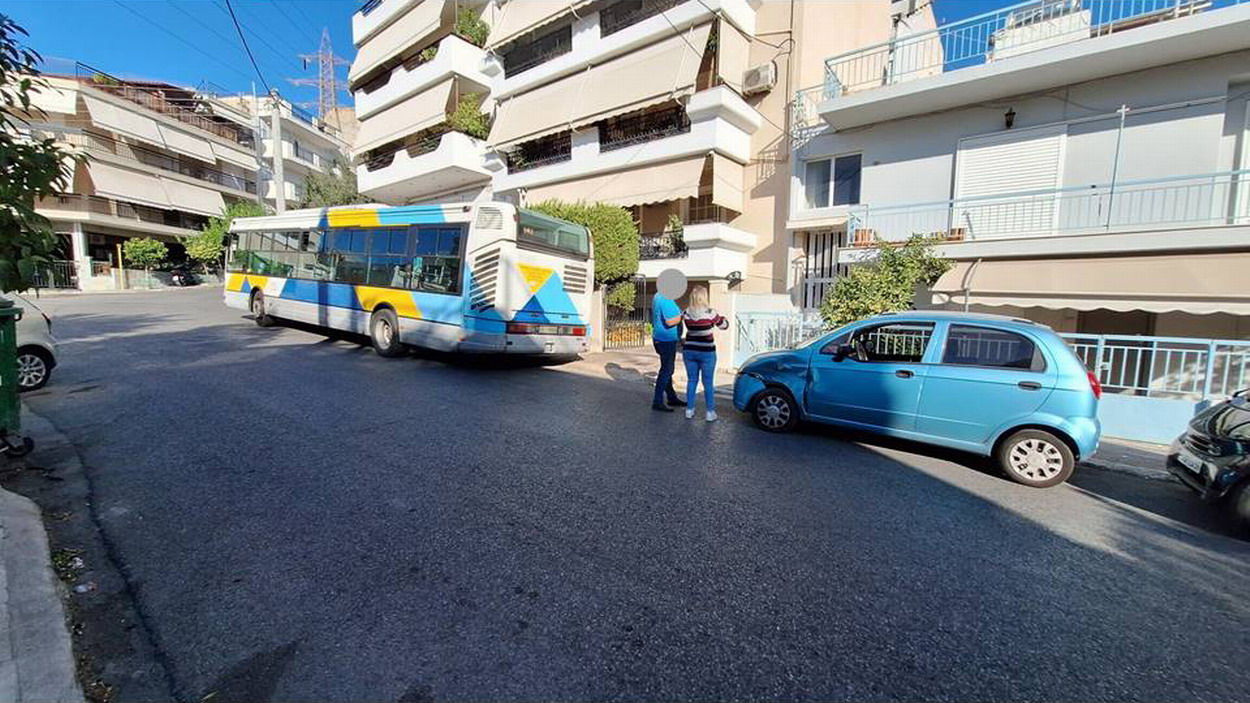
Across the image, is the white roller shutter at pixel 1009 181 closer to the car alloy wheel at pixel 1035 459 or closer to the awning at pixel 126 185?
the car alloy wheel at pixel 1035 459

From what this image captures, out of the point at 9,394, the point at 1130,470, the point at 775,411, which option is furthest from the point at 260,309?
the point at 1130,470

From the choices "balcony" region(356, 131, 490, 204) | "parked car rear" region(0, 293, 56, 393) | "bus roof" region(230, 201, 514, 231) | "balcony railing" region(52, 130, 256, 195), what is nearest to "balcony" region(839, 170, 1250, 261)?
"bus roof" region(230, 201, 514, 231)

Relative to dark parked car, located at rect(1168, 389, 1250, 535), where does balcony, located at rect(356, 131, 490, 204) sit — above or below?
above

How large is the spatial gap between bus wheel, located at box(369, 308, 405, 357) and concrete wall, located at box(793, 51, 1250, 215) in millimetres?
11364

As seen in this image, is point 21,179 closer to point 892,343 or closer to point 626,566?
point 626,566

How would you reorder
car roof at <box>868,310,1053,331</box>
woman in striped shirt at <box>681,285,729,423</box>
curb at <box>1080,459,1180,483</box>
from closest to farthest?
car roof at <box>868,310,1053,331</box> < curb at <box>1080,459,1180,483</box> < woman in striped shirt at <box>681,285,729,423</box>

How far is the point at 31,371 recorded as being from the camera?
693 centimetres

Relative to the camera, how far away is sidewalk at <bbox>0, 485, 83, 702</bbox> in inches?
79.7

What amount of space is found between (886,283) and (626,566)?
866cm

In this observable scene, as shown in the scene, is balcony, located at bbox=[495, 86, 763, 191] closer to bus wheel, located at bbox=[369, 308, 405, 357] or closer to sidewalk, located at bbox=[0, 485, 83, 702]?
bus wheel, located at bbox=[369, 308, 405, 357]

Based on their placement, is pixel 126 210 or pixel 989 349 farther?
pixel 126 210

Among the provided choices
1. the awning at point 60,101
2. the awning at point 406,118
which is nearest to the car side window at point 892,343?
the awning at point 406,118

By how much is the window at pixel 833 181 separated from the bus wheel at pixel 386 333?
11183 millimetres

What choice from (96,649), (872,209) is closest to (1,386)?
(96,649)
